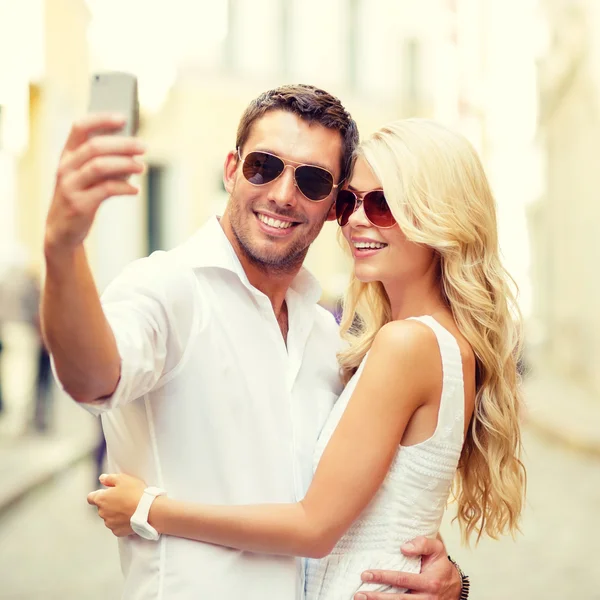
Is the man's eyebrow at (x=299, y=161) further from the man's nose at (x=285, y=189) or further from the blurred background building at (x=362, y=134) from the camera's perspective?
the blurred background building at (x=362, y=134)

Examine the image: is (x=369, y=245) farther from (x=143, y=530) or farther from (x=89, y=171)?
(x=89, y=171)

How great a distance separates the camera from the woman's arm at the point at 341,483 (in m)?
1.99

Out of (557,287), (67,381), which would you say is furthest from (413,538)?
(557,287)

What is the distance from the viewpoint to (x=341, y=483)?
6.89 ft

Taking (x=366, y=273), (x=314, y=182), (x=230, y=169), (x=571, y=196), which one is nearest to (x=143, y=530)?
(x=366, y=273)

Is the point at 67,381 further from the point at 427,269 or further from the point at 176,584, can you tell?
the point at 427,269

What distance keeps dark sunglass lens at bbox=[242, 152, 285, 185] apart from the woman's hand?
0.89m

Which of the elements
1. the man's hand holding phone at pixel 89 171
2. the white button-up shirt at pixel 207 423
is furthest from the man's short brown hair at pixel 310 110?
the man's hand holding phone at pixel 89 171

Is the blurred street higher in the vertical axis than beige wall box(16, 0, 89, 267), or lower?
lower

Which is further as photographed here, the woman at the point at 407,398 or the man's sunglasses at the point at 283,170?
the man's sunglasses at the point at 283,170

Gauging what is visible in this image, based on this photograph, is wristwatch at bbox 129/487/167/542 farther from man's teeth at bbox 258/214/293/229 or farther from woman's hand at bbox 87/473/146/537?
man's teeth at bbox 258/214/293/229

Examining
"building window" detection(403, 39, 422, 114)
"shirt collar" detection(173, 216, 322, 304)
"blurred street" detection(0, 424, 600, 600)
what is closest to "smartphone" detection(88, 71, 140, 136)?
"shirt collar" detection(173, 216, 322, 304)

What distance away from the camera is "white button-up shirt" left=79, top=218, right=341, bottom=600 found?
2000 mm

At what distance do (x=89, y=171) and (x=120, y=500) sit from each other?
993 mm
